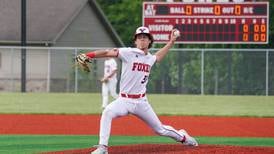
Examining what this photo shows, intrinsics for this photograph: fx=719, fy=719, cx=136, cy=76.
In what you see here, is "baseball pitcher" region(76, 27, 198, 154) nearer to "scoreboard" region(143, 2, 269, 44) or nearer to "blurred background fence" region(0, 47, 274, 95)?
"scoreboard" region(143, 2, 269, 44)

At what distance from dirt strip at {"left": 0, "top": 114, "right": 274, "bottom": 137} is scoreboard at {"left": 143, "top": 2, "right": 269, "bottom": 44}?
28.9ft

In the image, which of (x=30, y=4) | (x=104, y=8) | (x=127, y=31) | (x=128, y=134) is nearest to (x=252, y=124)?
(x=128, y=134)

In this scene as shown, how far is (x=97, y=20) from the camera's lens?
1738 inches

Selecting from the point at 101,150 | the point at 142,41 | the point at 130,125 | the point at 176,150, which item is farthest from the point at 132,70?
the point at 130,125

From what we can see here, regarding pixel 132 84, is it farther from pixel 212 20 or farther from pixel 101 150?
pixel 212 20

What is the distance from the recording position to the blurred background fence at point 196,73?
33625 mm

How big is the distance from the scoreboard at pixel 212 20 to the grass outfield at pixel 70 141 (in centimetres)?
1400

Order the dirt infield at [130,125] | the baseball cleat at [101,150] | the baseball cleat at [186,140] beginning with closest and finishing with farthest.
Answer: the baseball cleat at [101,150], the baseball cleat at [186,140], the dirt infield at [130,125]

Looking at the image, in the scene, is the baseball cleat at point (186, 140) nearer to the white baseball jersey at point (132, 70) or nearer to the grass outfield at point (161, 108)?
the white baseball jersey at point (132, 70)

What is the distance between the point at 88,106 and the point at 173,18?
5995 mm

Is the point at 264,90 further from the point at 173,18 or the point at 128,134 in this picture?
the point at 128,134

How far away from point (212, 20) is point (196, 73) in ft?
22.7

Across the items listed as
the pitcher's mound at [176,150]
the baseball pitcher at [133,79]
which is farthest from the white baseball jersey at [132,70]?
the pitcher's mound at [176,150]

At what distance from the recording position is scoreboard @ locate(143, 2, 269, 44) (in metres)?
27.4
